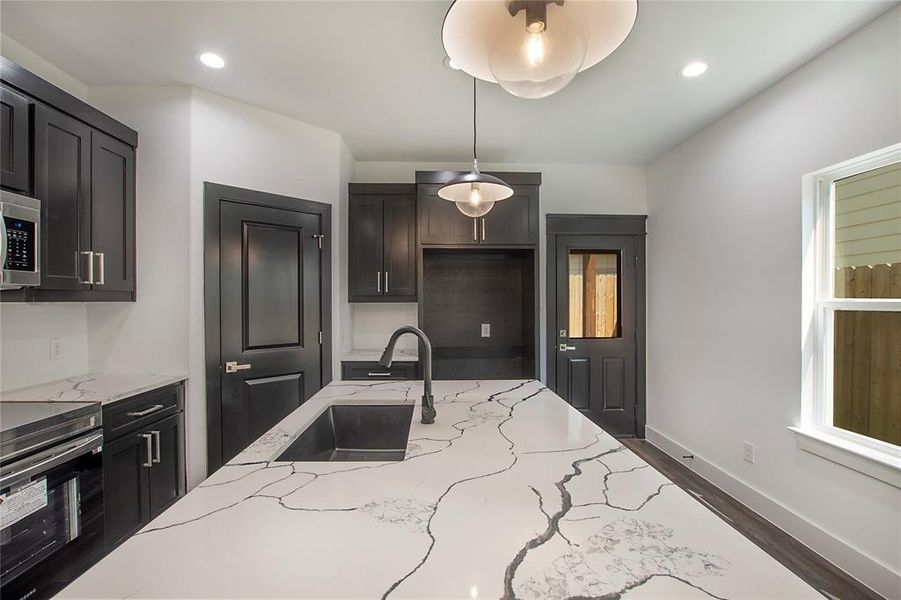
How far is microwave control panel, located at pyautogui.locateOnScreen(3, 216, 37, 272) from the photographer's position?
164cm

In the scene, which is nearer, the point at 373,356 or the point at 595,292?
the point at 373,356

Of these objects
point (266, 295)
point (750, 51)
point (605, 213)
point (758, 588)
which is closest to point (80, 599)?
point (758, 588)

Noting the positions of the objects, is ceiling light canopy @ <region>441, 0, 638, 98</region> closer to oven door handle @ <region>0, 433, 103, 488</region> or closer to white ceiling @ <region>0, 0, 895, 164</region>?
white ceiling @ <region>0, 0, 895, 164</region>

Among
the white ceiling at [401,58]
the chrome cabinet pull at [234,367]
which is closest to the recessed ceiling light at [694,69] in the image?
the white ceiling at [401,58]

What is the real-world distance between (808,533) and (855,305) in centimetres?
128

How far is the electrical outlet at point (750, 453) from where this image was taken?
247cm

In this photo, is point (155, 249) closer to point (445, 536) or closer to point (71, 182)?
point (71, 182)

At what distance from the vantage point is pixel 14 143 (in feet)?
5.58

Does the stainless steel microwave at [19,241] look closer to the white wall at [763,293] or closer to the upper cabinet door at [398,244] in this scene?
the upper cabinet door at [398,244]

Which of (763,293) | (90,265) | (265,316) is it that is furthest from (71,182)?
(763,293)

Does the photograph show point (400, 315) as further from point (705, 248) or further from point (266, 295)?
point (705, 248)

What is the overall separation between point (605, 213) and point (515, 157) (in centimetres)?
109

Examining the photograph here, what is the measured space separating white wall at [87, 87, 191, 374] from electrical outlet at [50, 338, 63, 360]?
0.17 metres

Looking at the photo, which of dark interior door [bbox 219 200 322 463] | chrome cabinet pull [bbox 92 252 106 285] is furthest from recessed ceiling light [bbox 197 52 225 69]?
chrome cabinet pull [bbox 92 252 106 285]
